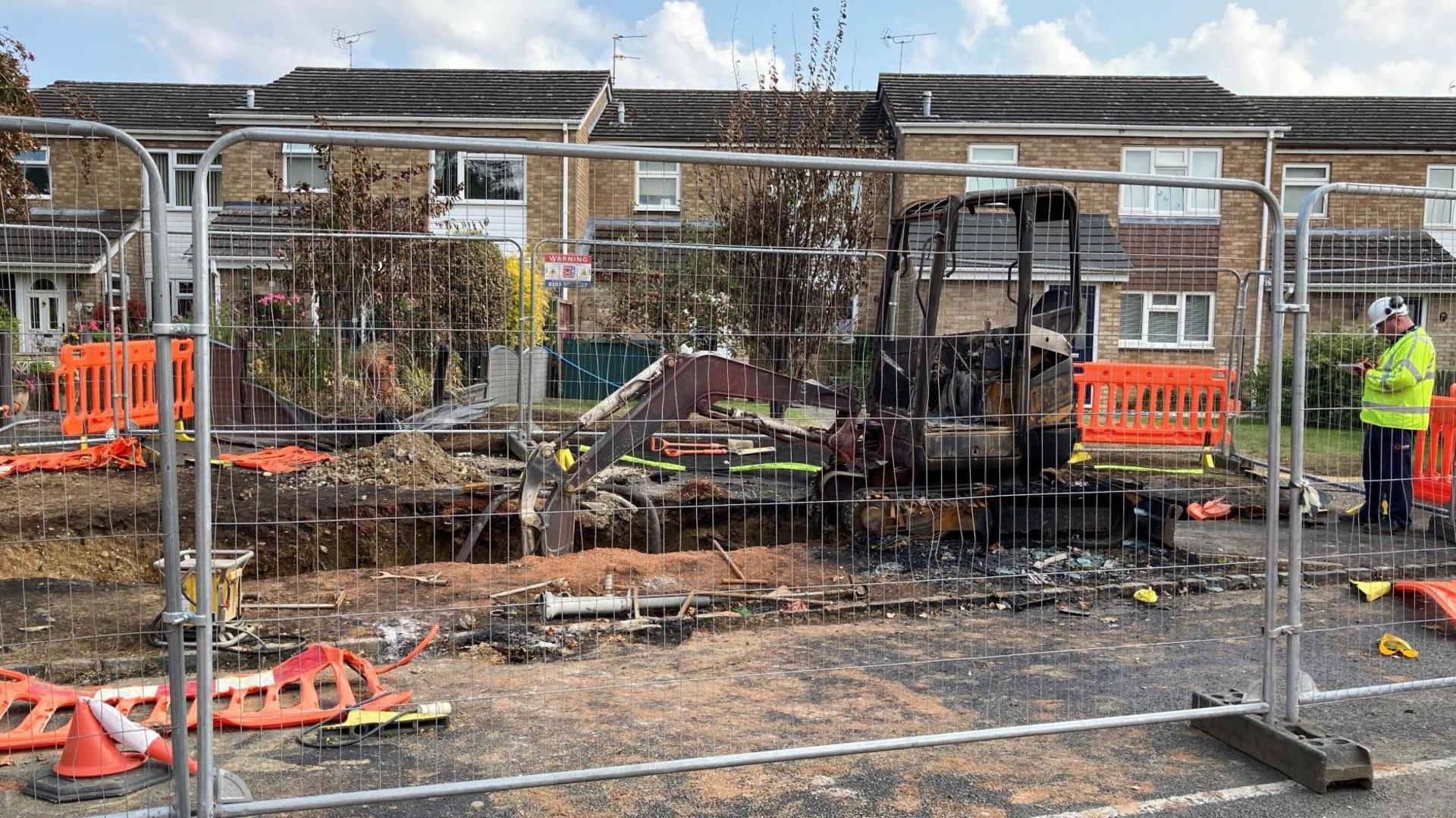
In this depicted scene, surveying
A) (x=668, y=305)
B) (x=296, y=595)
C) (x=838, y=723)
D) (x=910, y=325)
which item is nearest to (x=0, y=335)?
(x=296, y=595)

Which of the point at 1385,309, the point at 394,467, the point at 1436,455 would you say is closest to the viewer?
the point at 1385,309

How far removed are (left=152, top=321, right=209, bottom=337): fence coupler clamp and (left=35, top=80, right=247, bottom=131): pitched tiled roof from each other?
25.3 metres

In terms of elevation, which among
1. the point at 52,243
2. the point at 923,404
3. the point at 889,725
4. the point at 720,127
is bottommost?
the point at 889,725

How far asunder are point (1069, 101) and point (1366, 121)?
8517 millimetres

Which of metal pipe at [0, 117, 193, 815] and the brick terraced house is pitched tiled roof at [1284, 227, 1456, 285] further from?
the brick terraced house

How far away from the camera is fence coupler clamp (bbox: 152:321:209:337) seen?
3.17 m

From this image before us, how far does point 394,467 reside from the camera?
10.2 meters

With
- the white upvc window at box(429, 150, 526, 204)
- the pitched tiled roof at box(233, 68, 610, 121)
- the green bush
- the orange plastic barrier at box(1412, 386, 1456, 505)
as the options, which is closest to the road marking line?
the green bush

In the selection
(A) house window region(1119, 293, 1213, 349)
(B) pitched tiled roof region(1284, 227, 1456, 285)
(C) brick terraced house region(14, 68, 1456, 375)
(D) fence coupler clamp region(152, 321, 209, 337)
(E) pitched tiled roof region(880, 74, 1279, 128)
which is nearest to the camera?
(D) fence coupler clamp region(152, 321, 209, 337)

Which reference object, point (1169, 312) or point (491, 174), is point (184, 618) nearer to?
point (491, 174)

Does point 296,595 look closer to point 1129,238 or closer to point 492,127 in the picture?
point 1129,238

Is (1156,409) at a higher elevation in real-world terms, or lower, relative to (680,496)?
higher

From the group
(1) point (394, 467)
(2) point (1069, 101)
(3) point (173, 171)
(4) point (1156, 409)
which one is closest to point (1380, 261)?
(4) point (1156, 409)

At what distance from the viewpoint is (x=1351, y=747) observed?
13.2 feet
